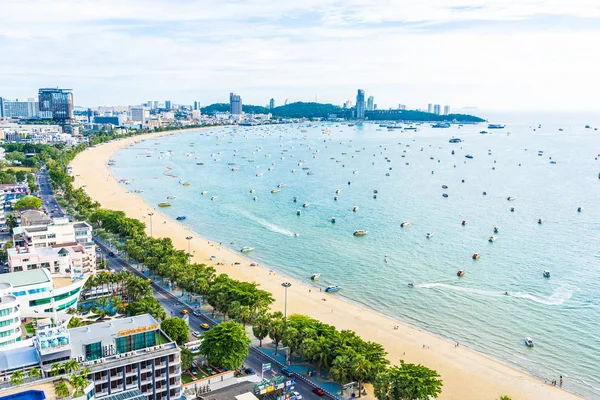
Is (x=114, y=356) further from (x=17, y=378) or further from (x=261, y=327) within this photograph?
(x=261, y=327)

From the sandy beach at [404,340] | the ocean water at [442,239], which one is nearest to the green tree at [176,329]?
the sandy beach at [404,340]

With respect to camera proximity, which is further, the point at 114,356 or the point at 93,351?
the point at 114,356

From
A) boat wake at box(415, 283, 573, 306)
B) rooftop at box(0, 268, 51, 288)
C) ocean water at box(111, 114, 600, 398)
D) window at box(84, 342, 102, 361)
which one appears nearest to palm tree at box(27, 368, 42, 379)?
window at box(84, 342, 102, 361)

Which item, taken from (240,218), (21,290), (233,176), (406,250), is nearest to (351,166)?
(233,176)

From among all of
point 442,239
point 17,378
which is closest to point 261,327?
point 17,378

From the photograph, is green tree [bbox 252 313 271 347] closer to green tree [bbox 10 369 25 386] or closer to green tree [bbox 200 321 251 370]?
green tree [bbox 200 321 251 370]

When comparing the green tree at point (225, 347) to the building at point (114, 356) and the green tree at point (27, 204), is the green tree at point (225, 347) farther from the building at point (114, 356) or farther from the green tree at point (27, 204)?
the green tree at point (27, 204)
